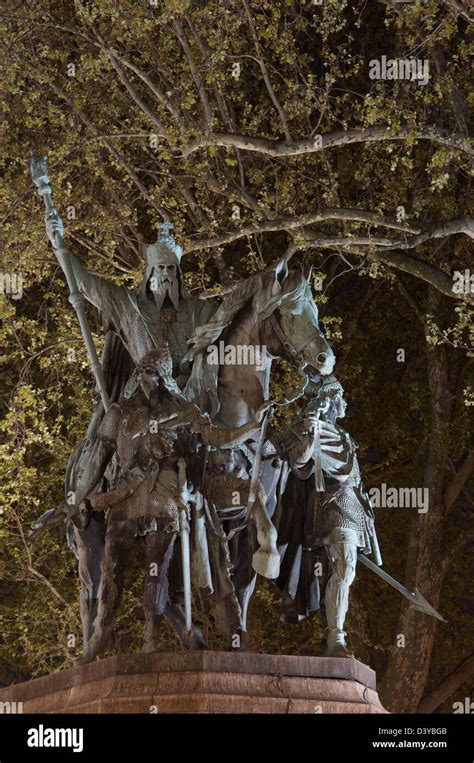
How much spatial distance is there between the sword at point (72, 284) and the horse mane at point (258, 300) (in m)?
0.83

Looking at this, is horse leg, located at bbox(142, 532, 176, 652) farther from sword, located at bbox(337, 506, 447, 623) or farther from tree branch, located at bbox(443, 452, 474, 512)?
tree branch, located at bbox(443, 452, 474, 512)

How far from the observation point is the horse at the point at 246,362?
11000mm

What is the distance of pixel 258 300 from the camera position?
11.2 metres

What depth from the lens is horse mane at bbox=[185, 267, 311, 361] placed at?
11156 mm

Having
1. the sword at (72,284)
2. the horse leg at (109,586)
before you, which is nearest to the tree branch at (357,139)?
the sword at (72,284)

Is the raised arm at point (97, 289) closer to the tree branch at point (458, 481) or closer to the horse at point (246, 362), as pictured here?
the horse at point (246, 362)

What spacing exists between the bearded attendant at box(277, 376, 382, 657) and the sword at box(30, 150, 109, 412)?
1497 millimetres

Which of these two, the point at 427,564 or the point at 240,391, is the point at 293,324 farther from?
the point at 427,564

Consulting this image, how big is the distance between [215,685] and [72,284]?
3658 millimetres

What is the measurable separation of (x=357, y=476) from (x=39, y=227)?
7.62 m

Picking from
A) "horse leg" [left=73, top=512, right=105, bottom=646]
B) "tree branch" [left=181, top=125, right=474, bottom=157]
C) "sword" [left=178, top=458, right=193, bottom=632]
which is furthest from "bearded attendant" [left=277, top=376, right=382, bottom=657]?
"tree branch" [left=181, top=125, right=474, bottom=157]
